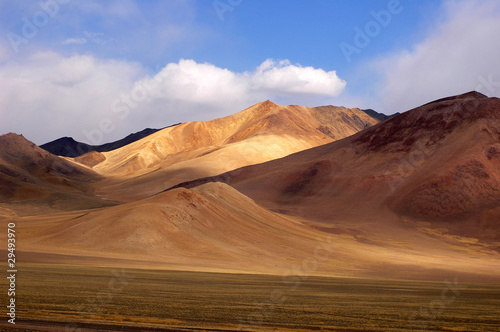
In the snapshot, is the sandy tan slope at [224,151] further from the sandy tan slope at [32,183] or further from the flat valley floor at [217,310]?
the flat valley floor at [217,310]

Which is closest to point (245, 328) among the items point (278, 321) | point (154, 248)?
point (278, 321)

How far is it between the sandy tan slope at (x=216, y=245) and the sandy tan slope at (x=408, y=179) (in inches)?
482

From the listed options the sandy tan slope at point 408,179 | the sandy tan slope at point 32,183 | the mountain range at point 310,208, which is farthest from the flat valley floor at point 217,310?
the sandy tan slope at point 32,183

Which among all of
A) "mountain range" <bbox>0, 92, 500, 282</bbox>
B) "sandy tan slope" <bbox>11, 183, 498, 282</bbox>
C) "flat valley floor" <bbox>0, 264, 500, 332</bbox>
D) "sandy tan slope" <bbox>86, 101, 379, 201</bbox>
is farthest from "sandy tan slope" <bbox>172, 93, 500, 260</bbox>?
"flat valley floor" <bbox>0, 264, 500, 332</bbox>

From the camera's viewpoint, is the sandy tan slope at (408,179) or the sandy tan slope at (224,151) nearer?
the sandy tan slope at (408,179)

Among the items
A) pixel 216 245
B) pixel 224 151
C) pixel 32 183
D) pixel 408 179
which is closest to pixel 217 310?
pixel 216 245

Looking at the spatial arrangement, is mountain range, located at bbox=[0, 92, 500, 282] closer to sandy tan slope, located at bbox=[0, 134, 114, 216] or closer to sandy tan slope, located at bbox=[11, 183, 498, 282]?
sandy tan slope, located at bbox=[11, 183, 498, 282]

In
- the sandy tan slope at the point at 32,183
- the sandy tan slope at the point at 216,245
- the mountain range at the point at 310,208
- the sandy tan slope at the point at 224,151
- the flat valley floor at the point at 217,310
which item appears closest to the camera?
the flat valley floor at the point at 217,310

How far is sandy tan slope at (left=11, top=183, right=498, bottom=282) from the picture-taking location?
4309cm

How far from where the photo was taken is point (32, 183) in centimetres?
10831

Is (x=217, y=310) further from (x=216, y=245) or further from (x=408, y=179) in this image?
(x=408, y=179)

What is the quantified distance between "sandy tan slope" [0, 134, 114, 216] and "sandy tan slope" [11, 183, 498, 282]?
38.0m

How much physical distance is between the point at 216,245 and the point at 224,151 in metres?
100

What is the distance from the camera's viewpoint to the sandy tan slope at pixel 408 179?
76.2 metres
